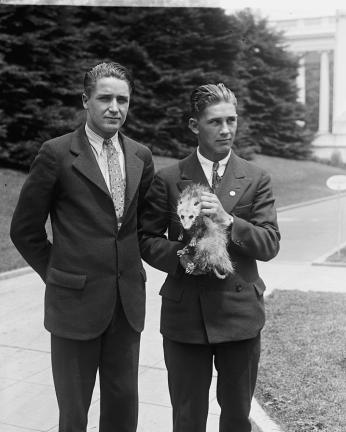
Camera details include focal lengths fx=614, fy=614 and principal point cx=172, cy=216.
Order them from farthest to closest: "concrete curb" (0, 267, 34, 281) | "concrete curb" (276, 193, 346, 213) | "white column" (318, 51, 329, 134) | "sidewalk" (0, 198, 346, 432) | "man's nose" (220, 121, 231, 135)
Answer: "white column" (318, 51, 329, 134) < "concrete curb" (276, 193, 346, 213) < "concrete curb" (0, 267, 34, 281) < "sidewalk" (0, 198, 346, 432) < "man's nose" (220, 121, 231, 135)

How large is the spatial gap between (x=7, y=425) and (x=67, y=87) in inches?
546

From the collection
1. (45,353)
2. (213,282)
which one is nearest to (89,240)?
(213,282)

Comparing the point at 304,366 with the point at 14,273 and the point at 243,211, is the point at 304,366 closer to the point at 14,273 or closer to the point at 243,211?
the point at 243,211

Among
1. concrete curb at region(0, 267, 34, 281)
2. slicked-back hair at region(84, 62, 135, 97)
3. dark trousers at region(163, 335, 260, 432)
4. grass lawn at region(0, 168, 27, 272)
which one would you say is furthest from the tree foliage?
dark trousers at region(163, 335, 260, 432)

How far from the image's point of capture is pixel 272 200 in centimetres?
279

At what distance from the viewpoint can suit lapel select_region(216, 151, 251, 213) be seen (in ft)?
8.77

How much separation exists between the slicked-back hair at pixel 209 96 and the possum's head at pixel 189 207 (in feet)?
1.25

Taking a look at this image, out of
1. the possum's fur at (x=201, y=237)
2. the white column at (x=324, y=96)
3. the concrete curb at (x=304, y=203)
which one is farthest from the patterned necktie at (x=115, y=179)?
the white column at (x=324, y=96)

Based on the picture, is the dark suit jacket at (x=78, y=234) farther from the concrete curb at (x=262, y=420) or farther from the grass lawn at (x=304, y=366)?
the grass lawn at (x=304, y=366)

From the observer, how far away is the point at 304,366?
4.91 meters

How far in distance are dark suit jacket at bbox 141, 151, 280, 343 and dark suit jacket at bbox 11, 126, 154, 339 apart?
174 millimetres

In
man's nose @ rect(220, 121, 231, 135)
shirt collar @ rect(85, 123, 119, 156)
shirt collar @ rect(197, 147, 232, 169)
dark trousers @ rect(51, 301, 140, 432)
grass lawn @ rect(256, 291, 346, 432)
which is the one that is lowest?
grass lawn @ rect(256, 291, 346, 432)

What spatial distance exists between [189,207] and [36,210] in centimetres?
75

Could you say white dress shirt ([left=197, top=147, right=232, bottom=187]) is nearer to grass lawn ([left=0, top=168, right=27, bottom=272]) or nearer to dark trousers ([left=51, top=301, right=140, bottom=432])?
dark trousers ([left=51, top=301, right=140, bottom=432])
